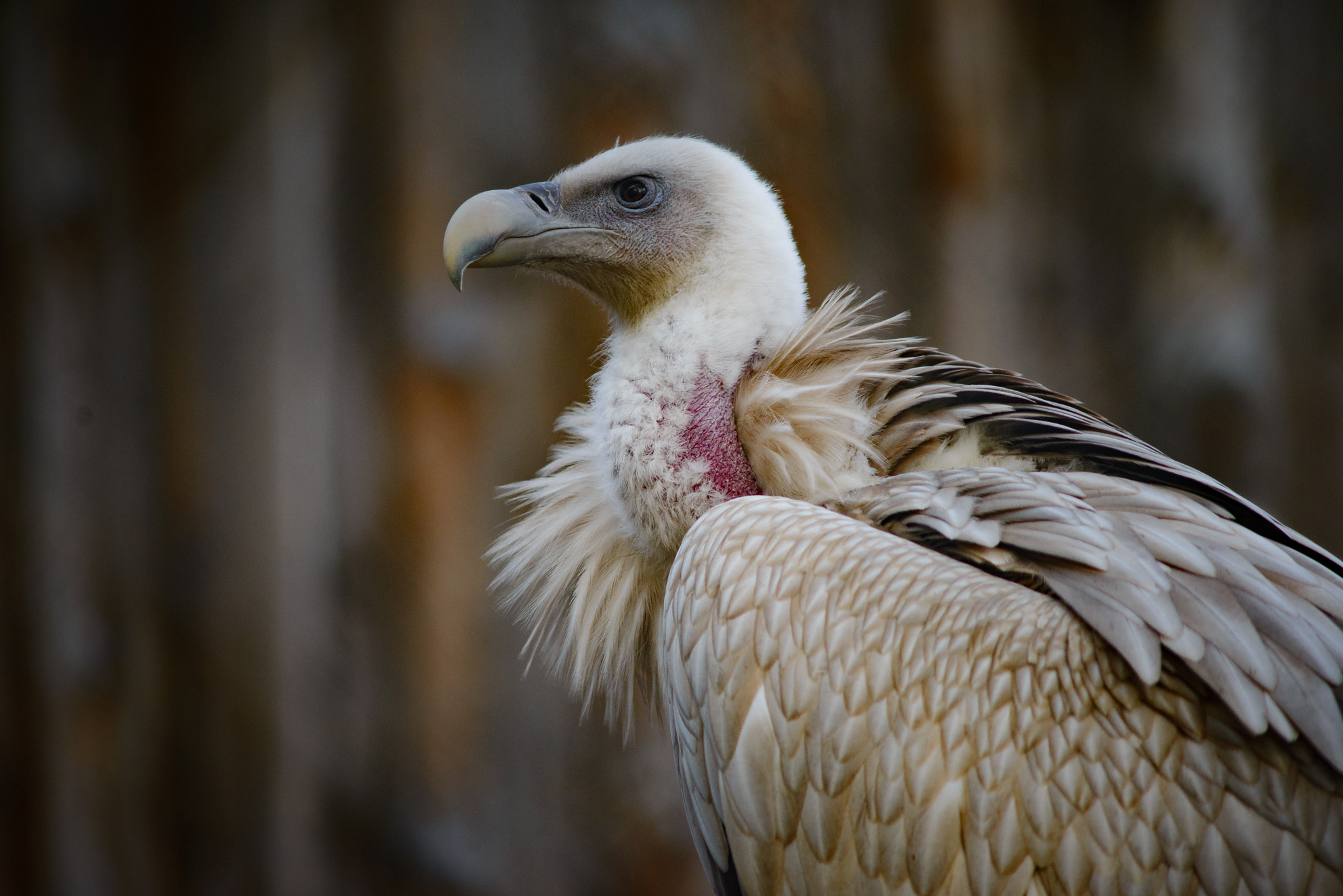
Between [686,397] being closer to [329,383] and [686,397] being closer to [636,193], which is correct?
[636,193]

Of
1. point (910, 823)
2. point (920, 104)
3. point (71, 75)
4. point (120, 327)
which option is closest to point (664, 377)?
point (910, 823)

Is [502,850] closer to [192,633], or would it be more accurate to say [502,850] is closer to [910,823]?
[192,633]

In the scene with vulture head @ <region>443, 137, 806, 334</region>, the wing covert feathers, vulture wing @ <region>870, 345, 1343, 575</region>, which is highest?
vulture head @ <region>443, 137, 806, 334</region>

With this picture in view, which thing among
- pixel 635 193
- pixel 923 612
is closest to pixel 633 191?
pixel 635 193

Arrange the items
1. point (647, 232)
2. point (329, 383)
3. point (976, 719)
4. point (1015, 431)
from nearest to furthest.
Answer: point (976, 719) → point (1015, 431) → point (647, 232) → point (329, 383)

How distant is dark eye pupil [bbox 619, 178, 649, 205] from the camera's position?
1572mm

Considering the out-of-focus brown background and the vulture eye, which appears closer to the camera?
the vulture eye

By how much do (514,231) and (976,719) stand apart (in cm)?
95

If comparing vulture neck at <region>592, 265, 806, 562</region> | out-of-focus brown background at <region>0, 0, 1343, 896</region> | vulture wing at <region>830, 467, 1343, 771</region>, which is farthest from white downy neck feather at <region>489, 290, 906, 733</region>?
out-of-focus brown background at <region>0, 0, 1343, 896</region>

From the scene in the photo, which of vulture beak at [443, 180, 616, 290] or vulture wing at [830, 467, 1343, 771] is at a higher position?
vulture beak at [443, 180, 616, 290]

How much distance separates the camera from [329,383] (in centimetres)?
244

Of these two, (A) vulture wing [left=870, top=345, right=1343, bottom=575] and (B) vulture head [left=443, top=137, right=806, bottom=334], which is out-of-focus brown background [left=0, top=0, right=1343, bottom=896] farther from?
(A) vulture wing [left=870, top=345, right=1343, bottom=575]

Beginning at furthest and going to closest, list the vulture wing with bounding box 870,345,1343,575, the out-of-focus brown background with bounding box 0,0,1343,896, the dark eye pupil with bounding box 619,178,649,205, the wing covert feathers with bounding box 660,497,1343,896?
1. the out-of-focus brown background with bounding box 0,0,1343,896
2. the dark eye pupil with bounding box 619,178,649,205
3. the vulture wing with bounding box 870,345,1343,575
4. the wing covert feathers with bounding box 660,497,1343,896

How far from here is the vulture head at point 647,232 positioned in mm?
1466
